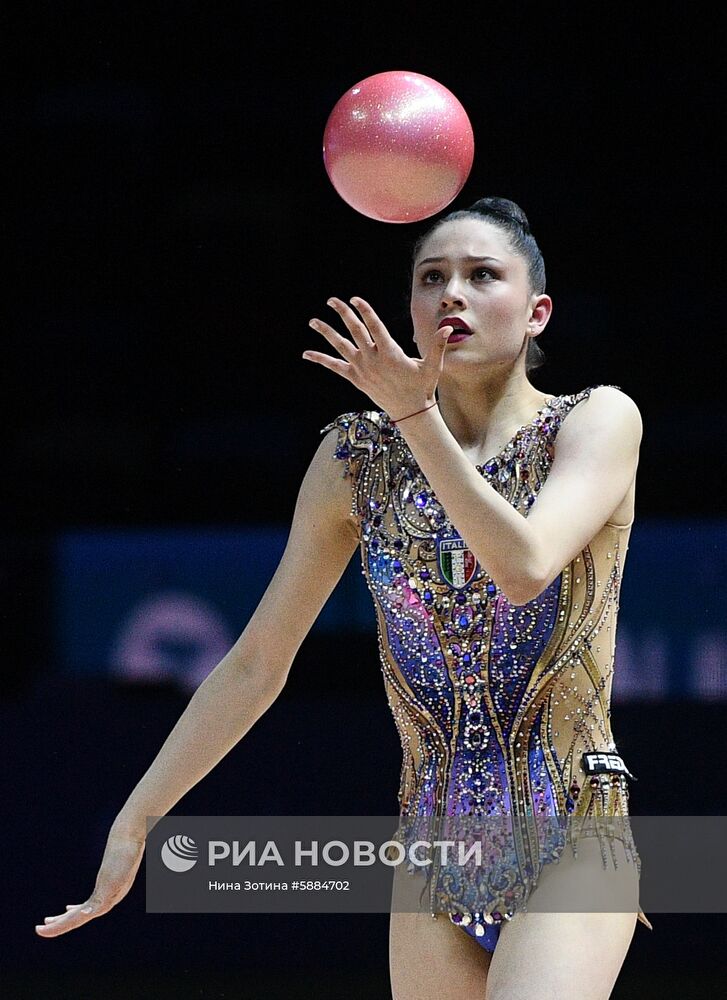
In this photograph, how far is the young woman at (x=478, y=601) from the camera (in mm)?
1844

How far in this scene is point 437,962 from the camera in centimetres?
199

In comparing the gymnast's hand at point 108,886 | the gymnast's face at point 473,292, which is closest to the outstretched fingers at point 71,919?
the gymnast's hand at point 108,886

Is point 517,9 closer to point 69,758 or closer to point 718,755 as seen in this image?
point 718,755

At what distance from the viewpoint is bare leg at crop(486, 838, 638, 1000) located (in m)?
1.83

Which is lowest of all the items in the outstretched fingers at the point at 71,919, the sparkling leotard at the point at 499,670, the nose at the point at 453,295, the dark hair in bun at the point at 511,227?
the outstretched fingers at the point at 71,919

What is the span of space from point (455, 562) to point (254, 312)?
176 cm

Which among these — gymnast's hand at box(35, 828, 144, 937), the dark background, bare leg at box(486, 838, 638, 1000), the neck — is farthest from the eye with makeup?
the dark background

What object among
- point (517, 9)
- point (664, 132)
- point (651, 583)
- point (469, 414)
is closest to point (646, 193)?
point (664, 132)

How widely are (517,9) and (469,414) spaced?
5.93ft

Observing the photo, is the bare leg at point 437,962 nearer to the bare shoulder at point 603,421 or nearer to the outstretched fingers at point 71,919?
the outstretched fingers at point 71,919

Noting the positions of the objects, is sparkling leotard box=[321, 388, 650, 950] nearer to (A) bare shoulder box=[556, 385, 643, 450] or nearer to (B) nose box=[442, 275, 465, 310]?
(A) bare shoulder box=[556, 385, 643, 450]

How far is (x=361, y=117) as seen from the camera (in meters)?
2.09

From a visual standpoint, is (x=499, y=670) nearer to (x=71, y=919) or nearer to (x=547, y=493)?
(x=547, y=493)

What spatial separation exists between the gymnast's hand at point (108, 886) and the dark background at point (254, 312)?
1404 millimetres
